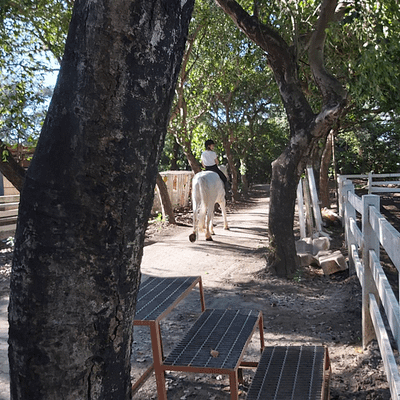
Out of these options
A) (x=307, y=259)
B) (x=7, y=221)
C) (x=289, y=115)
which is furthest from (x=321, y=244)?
(x=7, y=221)

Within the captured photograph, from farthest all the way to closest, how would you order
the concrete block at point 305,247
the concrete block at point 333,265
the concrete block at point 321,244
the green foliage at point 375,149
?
the green foliage at point 375,149
the concrete block at point 305,247
the concrete block at point 321,244
the concrete block at point 333,265

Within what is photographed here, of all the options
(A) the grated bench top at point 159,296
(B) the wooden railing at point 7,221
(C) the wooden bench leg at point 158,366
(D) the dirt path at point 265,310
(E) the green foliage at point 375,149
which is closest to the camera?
(C) the wooden bench leg at point 158,366

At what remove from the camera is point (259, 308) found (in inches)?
276

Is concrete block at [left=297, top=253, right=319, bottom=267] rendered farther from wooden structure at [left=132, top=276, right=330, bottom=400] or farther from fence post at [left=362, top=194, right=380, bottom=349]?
wooden structure at [left=132, top=276, right=330, bottom=400]

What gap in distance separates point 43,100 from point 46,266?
29.0ft

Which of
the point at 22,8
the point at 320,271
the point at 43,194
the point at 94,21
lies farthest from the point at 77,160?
the point at 22,8

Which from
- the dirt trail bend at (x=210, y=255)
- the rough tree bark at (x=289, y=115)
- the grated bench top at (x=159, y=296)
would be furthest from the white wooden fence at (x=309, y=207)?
the grated bench top at (x=159, y=296)

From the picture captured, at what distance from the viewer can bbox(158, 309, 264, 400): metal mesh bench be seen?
3.52 metres

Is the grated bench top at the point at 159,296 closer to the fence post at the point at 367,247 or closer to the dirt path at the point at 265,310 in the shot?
the dirt path at the point at 265,310

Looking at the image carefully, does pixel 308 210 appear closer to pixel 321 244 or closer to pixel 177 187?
pixel 321 244

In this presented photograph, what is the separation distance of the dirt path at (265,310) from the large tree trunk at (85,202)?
276 centimetres

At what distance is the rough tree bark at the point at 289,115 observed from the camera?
820cm

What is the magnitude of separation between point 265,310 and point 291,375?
3224 millimetres

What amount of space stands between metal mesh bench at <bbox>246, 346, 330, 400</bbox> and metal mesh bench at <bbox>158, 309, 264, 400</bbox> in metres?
0.18
